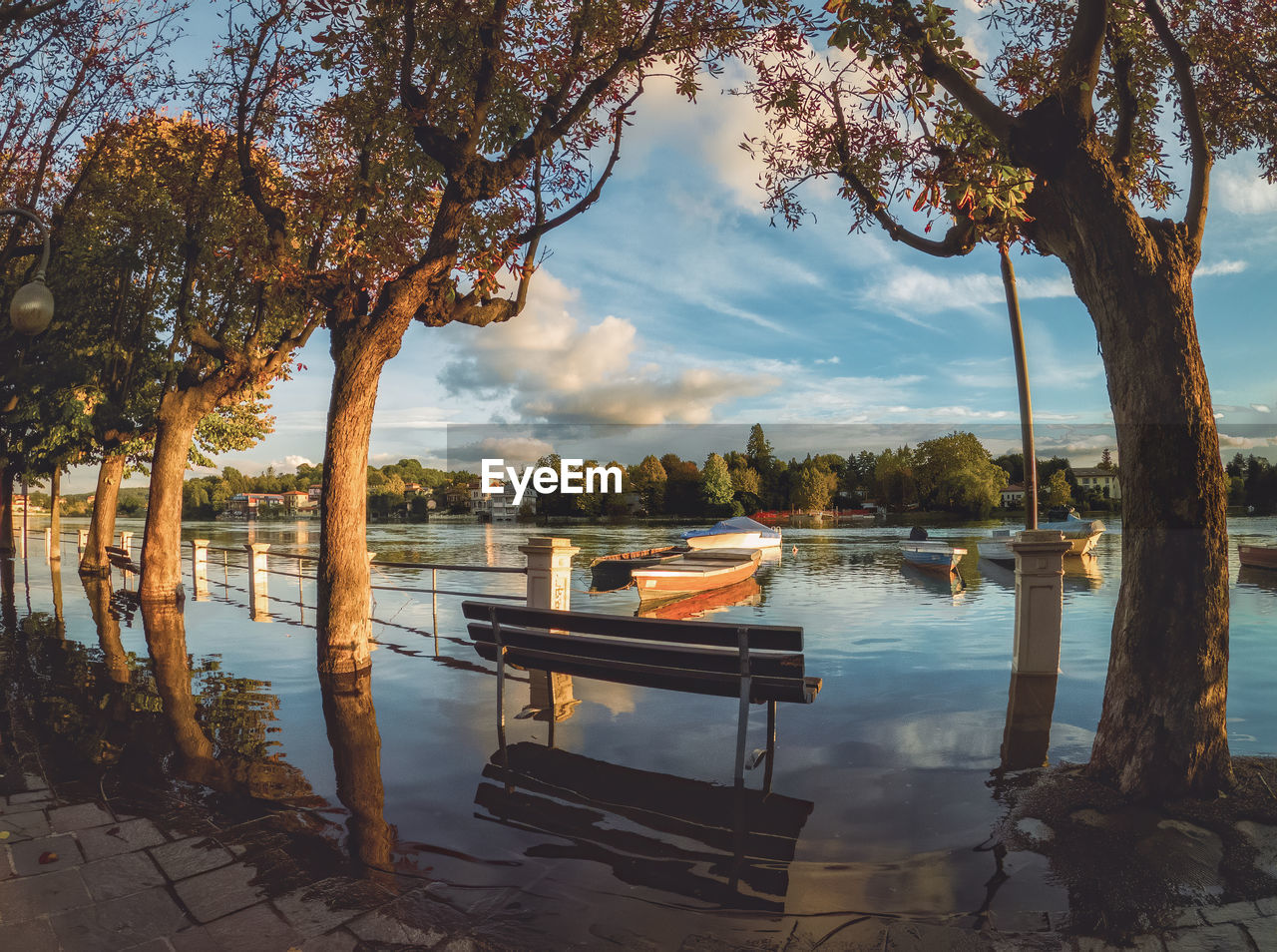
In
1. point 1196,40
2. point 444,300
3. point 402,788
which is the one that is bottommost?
point 402,788

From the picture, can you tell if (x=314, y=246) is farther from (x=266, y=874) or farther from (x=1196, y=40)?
(x=1196, y=40)

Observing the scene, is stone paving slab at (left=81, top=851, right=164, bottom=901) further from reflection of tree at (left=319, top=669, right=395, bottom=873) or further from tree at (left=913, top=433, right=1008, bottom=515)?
tree at (left=913, top=433, right=1008, bottom=515)

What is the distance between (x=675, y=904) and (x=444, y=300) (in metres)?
6.78

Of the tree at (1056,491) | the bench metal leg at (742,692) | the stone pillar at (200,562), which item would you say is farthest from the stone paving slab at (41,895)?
the tree at (1056,491)

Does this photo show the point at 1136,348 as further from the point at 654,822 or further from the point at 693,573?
the point at 693,573

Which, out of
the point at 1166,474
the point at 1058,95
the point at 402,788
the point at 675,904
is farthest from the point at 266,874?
the point at 1058,95

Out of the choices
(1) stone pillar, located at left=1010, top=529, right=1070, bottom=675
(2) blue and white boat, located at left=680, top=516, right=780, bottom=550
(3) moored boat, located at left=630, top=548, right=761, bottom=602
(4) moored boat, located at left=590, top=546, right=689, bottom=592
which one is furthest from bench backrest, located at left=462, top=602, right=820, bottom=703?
(2) blue and white boat, located at left=680, top=516, right=780, bottom=550

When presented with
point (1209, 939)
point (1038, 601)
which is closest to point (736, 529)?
point (1038, 601)

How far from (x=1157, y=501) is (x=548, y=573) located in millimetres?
5122

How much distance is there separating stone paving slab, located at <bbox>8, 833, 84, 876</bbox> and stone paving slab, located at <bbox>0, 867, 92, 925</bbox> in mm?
79

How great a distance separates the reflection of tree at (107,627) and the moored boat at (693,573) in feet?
38.0

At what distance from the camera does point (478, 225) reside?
29.5 feet

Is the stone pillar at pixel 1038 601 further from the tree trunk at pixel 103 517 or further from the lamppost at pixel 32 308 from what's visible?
the tree trunk at pixel 103 517

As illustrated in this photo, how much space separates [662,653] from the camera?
4.91 metres
